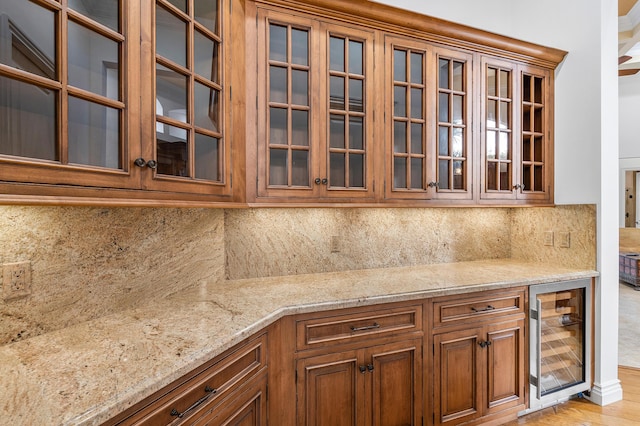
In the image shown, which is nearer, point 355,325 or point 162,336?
point 162,336

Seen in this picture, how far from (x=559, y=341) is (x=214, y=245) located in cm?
241

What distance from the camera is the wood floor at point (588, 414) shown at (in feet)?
7.09

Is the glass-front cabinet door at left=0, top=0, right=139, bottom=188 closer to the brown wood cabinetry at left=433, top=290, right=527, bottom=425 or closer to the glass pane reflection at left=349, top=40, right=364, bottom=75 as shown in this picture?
the glass pane reflection at left=349, top=40, right=364, bottom=75

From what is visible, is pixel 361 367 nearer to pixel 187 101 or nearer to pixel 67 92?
pixel 187 101

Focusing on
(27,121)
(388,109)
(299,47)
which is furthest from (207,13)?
(388,109)

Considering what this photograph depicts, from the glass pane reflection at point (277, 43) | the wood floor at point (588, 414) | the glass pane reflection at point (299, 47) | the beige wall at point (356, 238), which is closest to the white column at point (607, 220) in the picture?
the wood floor at point (588, 414)

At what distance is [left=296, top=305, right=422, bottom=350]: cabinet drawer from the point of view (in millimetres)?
1602

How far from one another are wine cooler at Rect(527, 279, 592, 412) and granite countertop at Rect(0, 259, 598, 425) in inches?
5.5

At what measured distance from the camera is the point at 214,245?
2012 mm

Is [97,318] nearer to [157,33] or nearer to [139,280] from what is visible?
[139,280]

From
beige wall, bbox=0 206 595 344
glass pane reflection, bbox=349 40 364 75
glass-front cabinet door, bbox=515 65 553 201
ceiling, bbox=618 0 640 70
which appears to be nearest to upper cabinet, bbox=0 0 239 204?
beige wall, bbox=0 206 595 344

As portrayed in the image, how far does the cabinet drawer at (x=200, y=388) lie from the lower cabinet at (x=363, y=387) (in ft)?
0.99

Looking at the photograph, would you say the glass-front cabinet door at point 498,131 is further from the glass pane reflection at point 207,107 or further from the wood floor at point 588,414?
the glass pane reflection at point 207,107

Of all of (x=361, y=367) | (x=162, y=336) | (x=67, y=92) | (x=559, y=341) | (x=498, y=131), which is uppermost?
(x=498, y=131)
